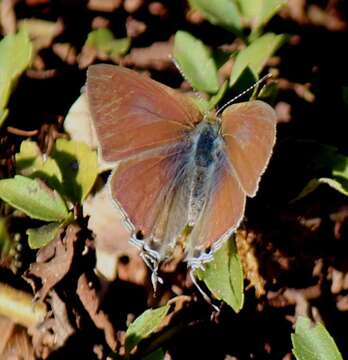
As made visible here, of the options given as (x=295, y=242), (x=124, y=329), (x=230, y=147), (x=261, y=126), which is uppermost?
(x=261, y=126)

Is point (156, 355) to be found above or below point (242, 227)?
below

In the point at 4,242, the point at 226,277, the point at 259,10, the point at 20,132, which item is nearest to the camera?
the point at 226,277

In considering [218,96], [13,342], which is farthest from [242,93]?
[13,342]

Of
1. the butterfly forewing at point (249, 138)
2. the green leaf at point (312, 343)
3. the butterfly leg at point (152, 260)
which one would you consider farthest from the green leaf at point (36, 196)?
the green leaf at point (312, 343)

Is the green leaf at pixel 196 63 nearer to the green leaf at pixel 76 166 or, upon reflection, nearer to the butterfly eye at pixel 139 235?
the green leaf at pixel 76 166

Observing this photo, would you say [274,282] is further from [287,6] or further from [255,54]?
[287,6]

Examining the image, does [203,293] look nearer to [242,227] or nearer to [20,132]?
[242,227]

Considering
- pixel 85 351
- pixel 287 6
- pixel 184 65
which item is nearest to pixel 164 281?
pixel 85 351
